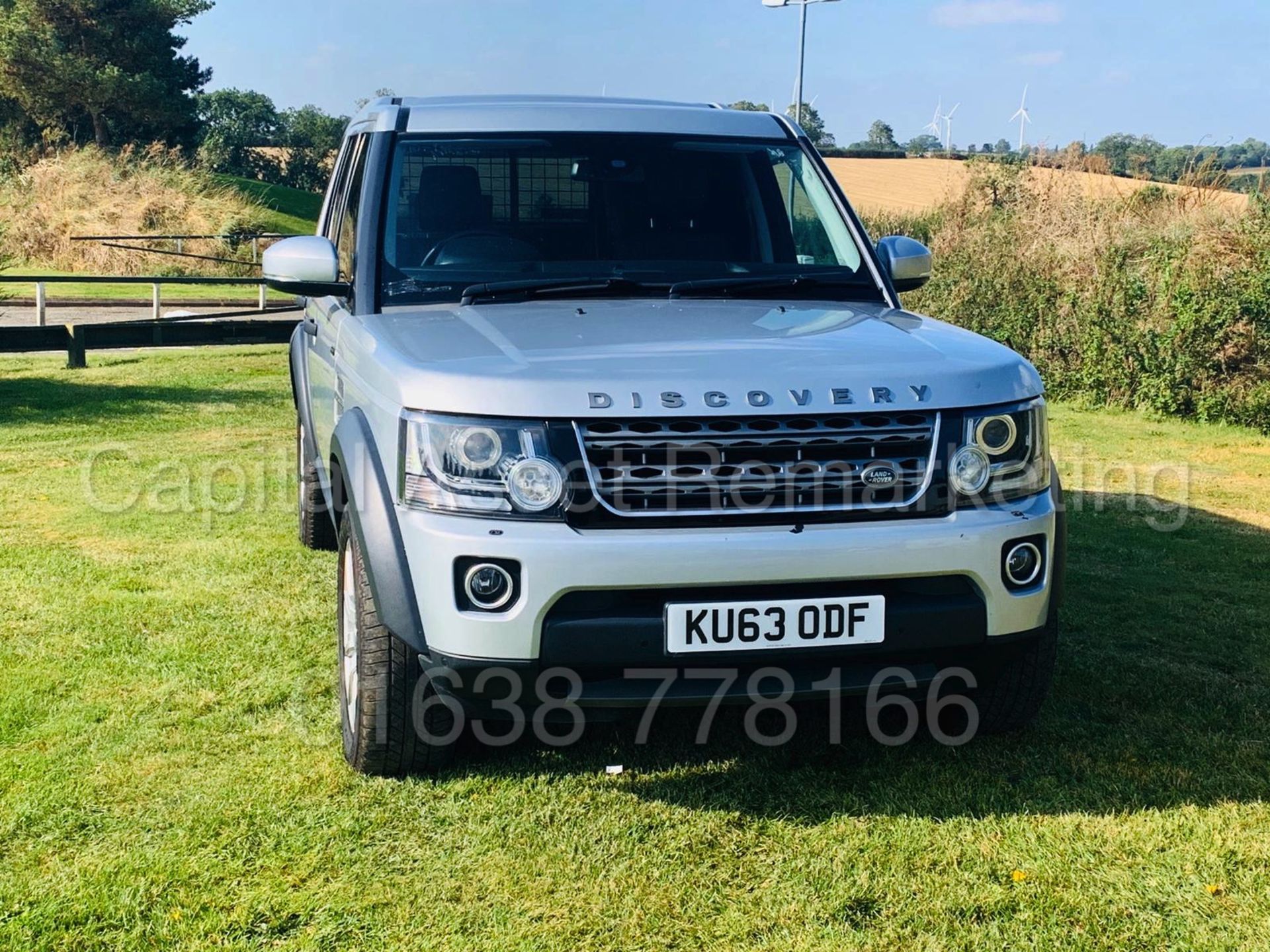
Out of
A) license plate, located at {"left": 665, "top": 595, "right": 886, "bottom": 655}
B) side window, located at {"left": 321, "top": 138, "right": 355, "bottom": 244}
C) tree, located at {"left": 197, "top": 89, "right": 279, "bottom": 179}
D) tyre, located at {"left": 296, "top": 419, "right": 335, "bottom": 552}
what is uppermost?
tree, located at {"left": 197, "top": 89, "right": 279, "bottom": 179}

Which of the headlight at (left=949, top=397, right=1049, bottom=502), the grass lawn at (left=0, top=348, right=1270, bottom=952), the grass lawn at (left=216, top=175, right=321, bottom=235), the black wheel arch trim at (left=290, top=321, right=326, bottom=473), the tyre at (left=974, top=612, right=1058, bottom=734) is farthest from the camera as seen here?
the grass lawn at (left=216, top=175, right=321, bottom=235)

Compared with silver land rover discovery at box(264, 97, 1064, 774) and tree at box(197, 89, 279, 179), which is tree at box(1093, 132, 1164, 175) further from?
tree at box(197, 89, 279, 179)

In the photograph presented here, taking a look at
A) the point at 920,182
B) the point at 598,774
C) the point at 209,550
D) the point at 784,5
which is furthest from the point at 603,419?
the point at 920,182

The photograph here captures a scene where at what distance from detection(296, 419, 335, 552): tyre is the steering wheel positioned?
2.08 metres

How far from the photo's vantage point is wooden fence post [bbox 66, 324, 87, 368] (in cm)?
1530

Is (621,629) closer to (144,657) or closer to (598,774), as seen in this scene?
(598,774)

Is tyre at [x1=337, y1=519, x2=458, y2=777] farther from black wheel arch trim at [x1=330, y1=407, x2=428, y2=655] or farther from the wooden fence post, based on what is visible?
the wooden fence post

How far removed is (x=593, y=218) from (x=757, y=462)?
1.72m

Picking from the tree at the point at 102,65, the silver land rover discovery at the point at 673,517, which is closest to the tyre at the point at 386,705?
the silver land rover discovery at the point at 673,517

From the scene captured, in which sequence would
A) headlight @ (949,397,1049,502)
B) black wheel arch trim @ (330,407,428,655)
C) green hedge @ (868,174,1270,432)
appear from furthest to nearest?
green hedge @ (868,174,1270,432)
headlight @ (949,397,1049,502)
black wheel arch trim @ (330,407,428,655)

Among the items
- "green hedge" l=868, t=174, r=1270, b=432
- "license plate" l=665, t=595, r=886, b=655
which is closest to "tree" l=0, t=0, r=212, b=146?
"green hedge" l=868, t=174, r=1270, b=432

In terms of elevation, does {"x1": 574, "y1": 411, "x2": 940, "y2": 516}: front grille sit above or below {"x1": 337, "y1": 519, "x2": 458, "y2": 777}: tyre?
above

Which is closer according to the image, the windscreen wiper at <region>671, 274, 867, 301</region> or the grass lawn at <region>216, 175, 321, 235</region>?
the windscreen wiper at <region>671, 274, 867, 301</region>

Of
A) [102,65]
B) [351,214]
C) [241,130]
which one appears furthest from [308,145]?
[351,214]
